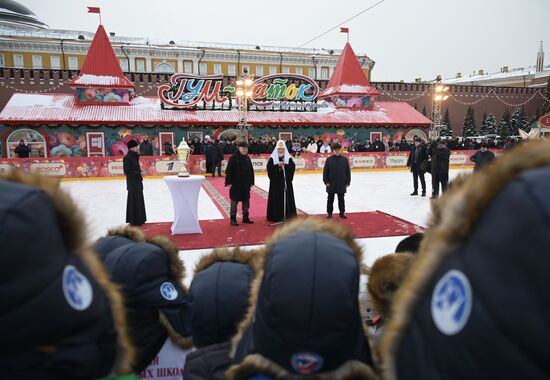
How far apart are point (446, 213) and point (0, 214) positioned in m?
0.96

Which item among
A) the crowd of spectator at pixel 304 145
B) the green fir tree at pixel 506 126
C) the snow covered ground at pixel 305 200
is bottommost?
the snow covered ground at pixel 305 200

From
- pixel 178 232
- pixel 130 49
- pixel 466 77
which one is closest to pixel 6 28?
pixel 130 49

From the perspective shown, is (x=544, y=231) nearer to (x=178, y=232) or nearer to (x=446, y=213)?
(x=446, y=213)

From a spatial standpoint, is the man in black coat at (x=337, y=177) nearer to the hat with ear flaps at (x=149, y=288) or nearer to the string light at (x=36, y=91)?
the hat with ear flaps at (x=149, y=288)

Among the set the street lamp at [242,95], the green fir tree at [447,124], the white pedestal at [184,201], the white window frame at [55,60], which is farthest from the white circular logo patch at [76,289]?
the white window frame at [55,60]

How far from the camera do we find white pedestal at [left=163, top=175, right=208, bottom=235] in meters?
6.46

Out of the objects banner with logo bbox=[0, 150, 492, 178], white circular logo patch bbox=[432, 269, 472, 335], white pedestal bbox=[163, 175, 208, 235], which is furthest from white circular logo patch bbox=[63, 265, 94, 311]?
banner with logo bbox=[0, 150, 492, 178]

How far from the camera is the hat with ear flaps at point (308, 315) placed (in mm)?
1035

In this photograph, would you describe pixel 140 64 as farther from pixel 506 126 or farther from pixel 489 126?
pixel 506 126

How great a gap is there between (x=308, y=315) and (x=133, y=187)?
6.49 m

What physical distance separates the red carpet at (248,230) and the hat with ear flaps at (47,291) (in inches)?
188

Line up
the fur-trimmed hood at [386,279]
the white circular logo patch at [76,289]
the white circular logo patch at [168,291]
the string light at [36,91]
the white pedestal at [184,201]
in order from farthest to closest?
the string light at [36,91], the white pedestal at [184,201], the white circular logo patch at [168,291], the fur-trimmed hood at [386,279], the white circular logo patch at [76,289]

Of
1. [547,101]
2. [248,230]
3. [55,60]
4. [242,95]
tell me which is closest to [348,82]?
[242,95]

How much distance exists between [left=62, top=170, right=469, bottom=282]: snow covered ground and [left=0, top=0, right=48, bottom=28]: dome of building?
181 feet
